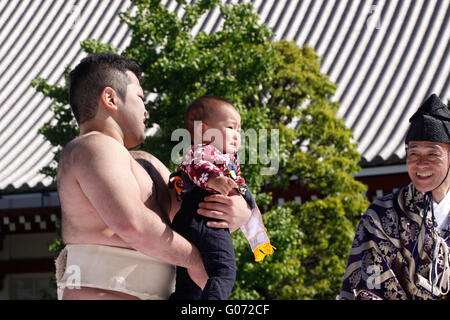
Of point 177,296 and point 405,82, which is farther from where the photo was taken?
point 405,82

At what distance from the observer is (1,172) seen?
10.1 metres

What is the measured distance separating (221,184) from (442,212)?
1.20m

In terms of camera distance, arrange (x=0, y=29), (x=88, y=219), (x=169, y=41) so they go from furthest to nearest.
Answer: (x=0, y=29) → (x=169, y=41) → (x=88, y=219)

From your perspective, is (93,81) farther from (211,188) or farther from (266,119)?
(266,119)

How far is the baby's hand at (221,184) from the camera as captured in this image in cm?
239

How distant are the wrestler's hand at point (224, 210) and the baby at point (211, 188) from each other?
3 cm

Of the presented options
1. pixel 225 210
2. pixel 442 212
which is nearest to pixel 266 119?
pixel 442 212

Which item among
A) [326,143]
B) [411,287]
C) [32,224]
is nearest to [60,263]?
[411,287]

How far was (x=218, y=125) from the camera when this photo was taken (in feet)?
8.60

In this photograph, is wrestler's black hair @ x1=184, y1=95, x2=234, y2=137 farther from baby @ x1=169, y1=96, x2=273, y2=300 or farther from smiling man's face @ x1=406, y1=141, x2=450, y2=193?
smiling man's face @ x1=406, y1=141, x2=450, y2=193

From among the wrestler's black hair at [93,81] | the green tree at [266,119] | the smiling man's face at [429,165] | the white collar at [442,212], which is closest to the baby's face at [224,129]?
the wrestler's black hair at [93,81]

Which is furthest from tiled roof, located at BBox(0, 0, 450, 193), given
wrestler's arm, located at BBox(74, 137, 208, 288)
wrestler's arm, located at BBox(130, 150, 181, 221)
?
wrestler's arm, located at BBox(74, 137, 208, 288)

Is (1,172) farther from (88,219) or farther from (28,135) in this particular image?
(88,219)

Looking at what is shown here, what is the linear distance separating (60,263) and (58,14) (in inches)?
442
